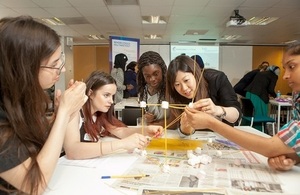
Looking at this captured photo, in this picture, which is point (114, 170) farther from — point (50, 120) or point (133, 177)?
point (50, 120)

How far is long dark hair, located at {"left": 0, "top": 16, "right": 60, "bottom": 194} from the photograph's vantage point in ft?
2.42

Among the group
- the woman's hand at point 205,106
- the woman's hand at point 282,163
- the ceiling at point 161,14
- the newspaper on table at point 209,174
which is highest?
the ceiling at point 161,14

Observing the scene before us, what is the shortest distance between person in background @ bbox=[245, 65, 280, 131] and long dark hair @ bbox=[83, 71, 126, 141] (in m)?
3.35

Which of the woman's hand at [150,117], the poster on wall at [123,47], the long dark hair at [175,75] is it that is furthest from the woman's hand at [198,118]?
the poster on wall at [123,47]

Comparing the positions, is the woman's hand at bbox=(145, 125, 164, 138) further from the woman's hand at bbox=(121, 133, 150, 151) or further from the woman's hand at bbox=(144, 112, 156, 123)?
the woman's hand at bbox=(144, 112, 156, 123)

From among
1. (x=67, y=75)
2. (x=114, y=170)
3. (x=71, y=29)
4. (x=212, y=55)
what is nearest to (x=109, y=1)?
(x=71, y=29)

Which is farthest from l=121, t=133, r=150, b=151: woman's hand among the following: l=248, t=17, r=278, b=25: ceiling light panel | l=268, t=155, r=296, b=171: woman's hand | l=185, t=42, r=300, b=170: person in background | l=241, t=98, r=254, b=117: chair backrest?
l=248, t=17, r=278, b=25: ceiling light panel

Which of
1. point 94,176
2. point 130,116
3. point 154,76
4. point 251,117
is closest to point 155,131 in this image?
point 94,176

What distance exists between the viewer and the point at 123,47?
4.74 m

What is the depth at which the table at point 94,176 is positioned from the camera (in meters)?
0.83

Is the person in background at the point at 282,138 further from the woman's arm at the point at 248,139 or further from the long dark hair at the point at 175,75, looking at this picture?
the long dark hair at the point at 175,75

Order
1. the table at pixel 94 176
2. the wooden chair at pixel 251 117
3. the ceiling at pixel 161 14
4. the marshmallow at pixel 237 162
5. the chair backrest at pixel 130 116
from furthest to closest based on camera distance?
the ceiling at pixel 161 14, the wooden chair at pixel 251 117, the chair backrest at pixel 130 116, the marshmallow at pixel 237 162, the table at pixel 94 176

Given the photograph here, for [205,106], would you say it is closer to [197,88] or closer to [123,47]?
[197,88]

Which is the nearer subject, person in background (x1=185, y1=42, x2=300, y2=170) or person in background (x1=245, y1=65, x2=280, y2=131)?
person in background (x1=185, y1=42, x2=300, y2=170)
